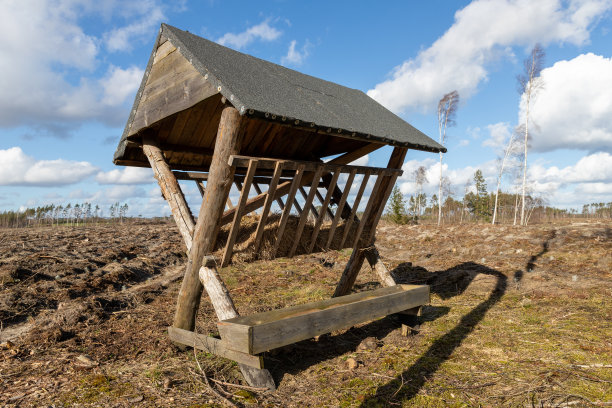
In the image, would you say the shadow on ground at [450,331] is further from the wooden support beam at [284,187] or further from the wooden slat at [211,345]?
the wooden support beam at [284,187]

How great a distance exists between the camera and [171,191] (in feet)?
18.0

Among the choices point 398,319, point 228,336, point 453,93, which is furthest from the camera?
point 453,93

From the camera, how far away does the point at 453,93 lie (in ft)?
103

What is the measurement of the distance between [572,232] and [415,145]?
1098 cm

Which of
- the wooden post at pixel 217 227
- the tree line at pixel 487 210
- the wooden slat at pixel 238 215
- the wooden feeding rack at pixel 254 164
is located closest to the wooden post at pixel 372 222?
the wooden feeding rack at pixel 254 164

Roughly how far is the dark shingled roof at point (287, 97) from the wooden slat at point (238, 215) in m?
0.80

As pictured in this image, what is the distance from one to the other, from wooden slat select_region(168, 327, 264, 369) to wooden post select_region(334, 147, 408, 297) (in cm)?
309

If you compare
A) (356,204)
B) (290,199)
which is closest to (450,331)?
(356,204)

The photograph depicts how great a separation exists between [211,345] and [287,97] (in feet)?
10.7

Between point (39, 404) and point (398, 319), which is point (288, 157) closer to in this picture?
point (398, 319)

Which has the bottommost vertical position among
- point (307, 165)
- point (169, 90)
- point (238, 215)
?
point (238, 215)

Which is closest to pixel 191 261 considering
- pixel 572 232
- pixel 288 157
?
pixel 288 157

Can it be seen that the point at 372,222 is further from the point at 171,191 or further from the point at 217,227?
the point at 171,191

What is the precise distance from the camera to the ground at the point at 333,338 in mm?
4164
